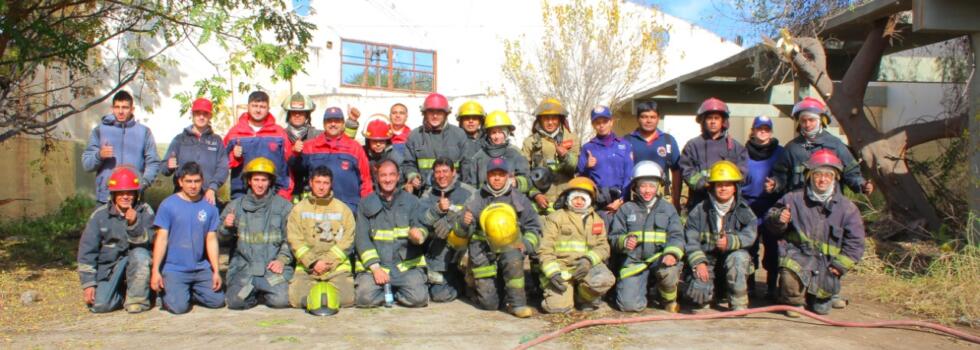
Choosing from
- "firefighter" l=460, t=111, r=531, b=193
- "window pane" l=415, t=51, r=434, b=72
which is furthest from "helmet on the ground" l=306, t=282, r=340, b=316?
"window pane" l=415, t=51, r=434, b=72

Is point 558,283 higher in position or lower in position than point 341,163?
lower

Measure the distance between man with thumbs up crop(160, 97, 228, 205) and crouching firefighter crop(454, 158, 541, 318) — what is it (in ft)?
7.66

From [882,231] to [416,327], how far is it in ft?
19.5

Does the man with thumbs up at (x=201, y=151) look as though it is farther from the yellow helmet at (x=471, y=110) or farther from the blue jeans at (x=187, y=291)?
the yellow helmet at (x=471, y=110)

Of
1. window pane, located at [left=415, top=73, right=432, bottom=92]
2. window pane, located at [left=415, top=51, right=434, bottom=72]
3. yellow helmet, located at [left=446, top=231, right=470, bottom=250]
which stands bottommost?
yellow helmet, located at [left=446, top=231, right=470, bottom=250]

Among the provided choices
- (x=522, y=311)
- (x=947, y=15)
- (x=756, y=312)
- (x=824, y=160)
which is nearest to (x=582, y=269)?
(x=522, y=311)

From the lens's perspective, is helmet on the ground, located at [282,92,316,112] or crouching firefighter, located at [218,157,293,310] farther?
helmet on the ground, located at [282,92,316,112]

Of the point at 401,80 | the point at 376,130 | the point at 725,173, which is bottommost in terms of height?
the point at 725,173

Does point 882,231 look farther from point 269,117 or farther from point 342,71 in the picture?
point 342,71

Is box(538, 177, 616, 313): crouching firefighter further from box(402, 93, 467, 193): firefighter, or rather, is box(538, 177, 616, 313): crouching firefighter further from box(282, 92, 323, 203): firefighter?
box(282, 92, 323, 203): firefighter

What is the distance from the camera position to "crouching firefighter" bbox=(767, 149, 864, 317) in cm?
567

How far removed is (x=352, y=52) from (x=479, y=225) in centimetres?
1452

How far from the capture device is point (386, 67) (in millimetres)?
19766

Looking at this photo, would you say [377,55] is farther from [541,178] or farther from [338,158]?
A: [541,178]
